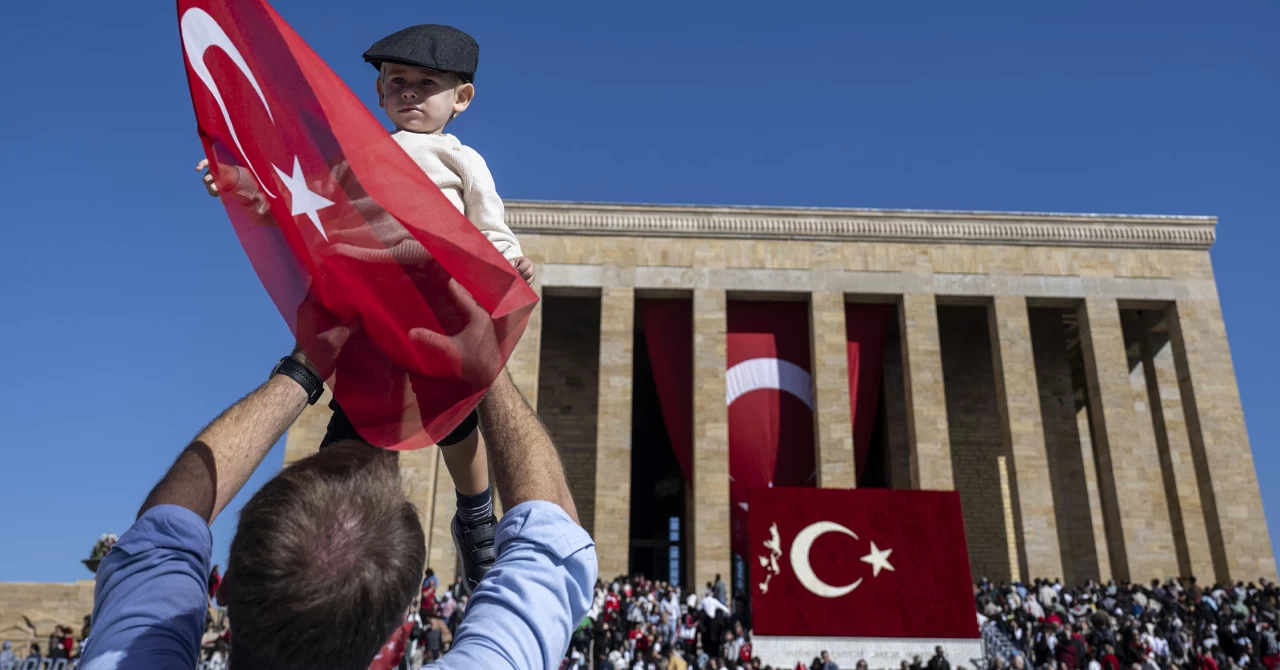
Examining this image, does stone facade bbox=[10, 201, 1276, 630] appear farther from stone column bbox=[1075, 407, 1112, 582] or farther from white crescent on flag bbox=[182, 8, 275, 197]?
white crescent on flag bbox=[182, 8, 275, 197]

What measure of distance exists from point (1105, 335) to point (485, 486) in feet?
91.0

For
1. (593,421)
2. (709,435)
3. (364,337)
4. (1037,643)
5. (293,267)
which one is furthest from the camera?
(593,421)

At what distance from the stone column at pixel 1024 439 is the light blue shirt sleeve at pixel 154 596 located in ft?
84.8

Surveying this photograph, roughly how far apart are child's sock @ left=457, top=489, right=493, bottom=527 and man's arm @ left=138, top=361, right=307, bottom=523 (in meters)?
0.95

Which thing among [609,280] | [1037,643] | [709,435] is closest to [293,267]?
[1037,643]

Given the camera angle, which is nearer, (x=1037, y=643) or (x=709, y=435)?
(x=1037, y=643)

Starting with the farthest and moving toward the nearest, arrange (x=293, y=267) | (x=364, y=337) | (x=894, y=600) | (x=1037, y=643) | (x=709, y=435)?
(x=709, y=435), (x=1037, y=643), (x=894, y=600), (x=293, y=267), (x=364, y=337)

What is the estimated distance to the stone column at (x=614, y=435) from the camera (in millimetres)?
24625

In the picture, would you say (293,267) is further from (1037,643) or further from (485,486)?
(1037,643)

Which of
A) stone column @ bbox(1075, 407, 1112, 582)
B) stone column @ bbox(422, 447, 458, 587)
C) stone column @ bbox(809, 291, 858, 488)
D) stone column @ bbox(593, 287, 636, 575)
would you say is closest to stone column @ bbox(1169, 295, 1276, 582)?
stone column @ bbox(1075, 407, 1112, 582)

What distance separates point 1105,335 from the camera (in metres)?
27.0

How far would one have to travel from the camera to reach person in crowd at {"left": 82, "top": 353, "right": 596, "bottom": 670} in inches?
48.4

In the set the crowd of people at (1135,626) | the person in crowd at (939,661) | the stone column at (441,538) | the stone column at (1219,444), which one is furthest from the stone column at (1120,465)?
the stone column at (441,538)

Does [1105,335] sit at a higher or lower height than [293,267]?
higher
